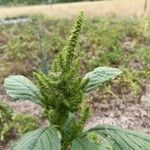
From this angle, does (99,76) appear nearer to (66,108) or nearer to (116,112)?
(66,108)

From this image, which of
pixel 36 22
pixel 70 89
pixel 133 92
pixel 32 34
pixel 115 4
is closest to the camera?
pixel 70 89

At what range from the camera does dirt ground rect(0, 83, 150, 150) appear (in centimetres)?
585

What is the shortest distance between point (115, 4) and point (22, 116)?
8092 millimetres

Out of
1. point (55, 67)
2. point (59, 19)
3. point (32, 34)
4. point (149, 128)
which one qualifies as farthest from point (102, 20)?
point (55, 67)

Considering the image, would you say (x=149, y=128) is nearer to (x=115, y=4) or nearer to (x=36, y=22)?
(x=36, y=22)

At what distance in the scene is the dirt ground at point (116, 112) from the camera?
585 centimetres

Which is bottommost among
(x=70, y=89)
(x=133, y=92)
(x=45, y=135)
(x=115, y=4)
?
(x=115, y=4)

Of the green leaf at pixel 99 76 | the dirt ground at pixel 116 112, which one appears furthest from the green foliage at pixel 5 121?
the green leaf at pixel 99 76

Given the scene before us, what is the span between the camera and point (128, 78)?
22.8ft

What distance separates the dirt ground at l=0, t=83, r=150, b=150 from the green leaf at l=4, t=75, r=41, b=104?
257 centimetres

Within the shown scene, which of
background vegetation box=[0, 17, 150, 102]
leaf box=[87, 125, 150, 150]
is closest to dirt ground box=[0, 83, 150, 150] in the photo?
background vegetation box=[0, 17, 150, 102]

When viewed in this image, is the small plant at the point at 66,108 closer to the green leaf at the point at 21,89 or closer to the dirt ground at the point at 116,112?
A: the green leaf at the point at 21,89

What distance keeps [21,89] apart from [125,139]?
27.4 inches

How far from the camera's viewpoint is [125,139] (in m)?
2.88
